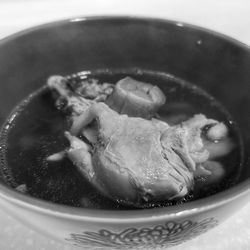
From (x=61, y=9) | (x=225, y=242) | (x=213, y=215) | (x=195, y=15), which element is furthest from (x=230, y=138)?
(x=61, y=9)

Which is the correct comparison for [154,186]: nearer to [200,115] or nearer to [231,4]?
[200,115]

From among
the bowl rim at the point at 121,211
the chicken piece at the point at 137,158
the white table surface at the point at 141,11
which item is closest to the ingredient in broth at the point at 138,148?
the chicken piece at the point at 137,158

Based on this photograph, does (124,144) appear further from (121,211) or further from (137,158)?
(121,211)

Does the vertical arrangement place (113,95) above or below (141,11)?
below

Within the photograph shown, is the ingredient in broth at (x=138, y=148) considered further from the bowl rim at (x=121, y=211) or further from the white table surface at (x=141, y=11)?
the white table surface at (x=141, y=11)

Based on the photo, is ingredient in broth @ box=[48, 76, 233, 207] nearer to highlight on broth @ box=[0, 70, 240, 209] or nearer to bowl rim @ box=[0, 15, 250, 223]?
highlight on broth @ box=[0, 70, 240, 209]

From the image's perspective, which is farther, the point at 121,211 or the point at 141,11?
the point at 141,11

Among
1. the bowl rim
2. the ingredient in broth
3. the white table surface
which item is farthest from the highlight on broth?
the white table surface

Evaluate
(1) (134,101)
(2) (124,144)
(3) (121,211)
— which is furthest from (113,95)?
(3) (121,211)

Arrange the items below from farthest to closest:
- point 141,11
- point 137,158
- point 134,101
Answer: point 141,11 < point 134,101 < point 137,158
